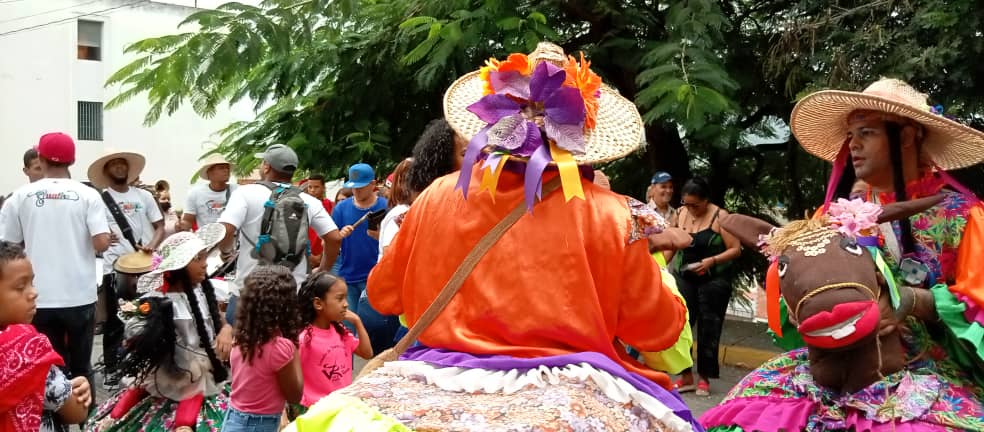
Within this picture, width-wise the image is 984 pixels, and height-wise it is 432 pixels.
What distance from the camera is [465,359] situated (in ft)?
9.53

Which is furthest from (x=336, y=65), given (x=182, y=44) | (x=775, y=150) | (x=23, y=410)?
(x=23, y=410)

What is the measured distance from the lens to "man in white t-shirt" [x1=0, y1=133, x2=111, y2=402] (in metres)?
6.38

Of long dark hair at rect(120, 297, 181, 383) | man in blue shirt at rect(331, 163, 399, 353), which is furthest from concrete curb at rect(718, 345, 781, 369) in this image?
long dark hair at rect(120, 297, 181, 383)

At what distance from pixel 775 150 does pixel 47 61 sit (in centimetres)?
2246

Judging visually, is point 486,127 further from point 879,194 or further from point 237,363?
point 237,363

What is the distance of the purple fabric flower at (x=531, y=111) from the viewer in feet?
10.1

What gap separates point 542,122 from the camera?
124 inches

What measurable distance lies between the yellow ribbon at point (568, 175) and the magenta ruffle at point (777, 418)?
4.18 ft

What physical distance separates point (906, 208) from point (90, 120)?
27.0 metres

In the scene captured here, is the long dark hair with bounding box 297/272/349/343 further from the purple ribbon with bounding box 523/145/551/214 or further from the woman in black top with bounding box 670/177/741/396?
the woman in black top with bounding box 670/177/741/396

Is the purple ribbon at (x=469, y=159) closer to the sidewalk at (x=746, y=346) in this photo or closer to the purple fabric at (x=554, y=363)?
the purple fabric at (x=554, y=363)

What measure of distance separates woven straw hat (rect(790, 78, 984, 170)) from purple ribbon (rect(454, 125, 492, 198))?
1.44 metres

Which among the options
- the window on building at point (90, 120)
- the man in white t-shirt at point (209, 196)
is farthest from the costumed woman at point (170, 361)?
the window on building at point (90, 120)

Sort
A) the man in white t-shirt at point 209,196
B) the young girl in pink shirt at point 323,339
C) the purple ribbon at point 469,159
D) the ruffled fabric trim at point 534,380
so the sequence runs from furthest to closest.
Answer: the man in white t-shirt at point 209,196, the young girl in pink shirt at point 323,339, the purple ribbon at point 469,159, the ruffled fabric trim at point 534,380
